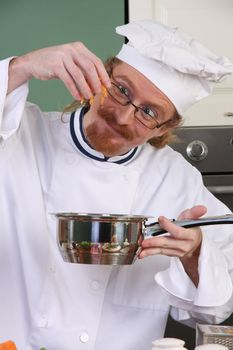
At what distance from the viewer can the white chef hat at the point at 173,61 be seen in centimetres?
137

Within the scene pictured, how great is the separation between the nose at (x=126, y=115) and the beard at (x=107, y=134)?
0.01 metres

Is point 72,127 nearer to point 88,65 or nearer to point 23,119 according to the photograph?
point 23,119

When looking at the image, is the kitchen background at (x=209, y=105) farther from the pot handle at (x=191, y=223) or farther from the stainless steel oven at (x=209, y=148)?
the pot handle at (x=191, y=223)

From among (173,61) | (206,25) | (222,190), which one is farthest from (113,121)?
(206,25)

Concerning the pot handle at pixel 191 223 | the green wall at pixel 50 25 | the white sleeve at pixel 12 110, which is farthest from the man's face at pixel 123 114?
the green wall at pixel 50 25

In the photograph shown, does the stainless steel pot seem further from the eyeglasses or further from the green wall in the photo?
the green wall

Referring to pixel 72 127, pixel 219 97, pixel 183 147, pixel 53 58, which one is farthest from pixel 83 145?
pixel 219 97

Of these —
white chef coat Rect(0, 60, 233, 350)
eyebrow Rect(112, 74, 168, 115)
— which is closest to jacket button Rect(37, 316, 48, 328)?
white chef coat Rect(0, 60, 233, 350)

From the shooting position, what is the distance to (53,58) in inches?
45.1

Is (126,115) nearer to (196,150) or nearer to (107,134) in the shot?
(107,134)

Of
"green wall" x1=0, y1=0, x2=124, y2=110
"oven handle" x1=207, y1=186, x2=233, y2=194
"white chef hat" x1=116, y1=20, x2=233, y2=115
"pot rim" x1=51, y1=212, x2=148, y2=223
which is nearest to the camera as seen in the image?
"pot rim" x1=51, y1=212, x2=148, y2=223

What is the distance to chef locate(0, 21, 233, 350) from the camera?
1326mm

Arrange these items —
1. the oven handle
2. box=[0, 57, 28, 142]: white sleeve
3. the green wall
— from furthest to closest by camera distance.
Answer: the green wall < the oven handle < box=[0, 57, 28, 142]: white sleeve

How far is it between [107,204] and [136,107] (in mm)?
216
